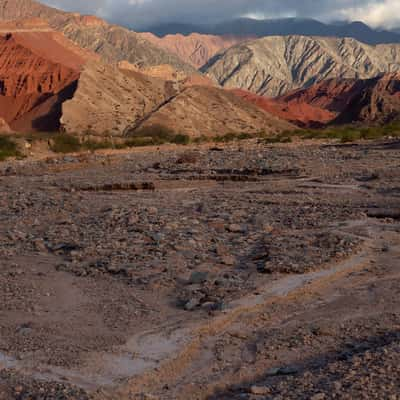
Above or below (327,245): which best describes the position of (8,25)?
above

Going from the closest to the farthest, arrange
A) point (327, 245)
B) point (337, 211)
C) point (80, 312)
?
1. point (80, 312)
2. point (327, 245)
3. point (337, 211)

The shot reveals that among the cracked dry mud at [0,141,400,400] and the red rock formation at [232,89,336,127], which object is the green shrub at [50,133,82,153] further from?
the red rock formation at [232,89,336,127]

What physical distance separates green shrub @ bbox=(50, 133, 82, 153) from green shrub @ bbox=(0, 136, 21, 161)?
282cm

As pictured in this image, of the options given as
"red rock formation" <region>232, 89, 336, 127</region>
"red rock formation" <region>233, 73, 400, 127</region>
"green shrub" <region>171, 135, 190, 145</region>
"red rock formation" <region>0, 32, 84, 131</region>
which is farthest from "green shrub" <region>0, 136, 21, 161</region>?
"red rock formation" <region>232, 89, 336, 127</region>

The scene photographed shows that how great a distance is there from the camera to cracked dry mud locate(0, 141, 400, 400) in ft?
16.6

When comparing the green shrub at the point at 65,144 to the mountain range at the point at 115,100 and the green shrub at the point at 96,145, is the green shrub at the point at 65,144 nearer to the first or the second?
the green shrub at the point at 96,145

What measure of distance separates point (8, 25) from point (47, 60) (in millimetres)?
22383

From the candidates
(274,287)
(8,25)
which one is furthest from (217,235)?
(8,25)

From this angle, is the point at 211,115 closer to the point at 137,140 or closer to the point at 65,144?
the point at 137,140

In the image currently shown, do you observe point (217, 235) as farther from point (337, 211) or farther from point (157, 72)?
point (157, 72)

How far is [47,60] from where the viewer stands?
253ft

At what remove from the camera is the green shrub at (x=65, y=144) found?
41.4 metres

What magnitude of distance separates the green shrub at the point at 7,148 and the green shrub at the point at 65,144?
282cm

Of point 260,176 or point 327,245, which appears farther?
point 260,176
